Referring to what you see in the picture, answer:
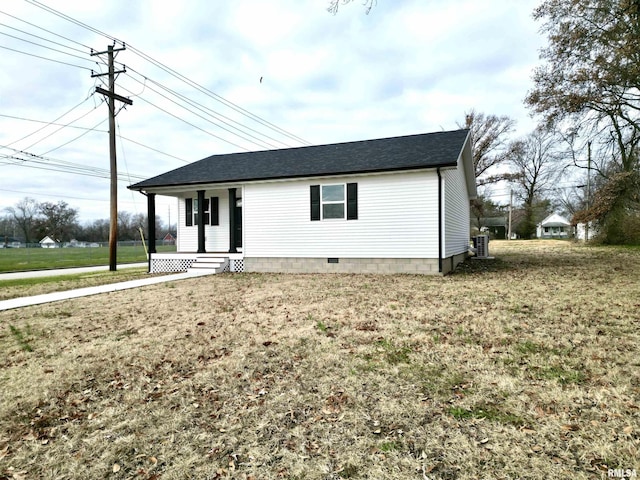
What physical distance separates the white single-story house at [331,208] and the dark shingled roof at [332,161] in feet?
0.15

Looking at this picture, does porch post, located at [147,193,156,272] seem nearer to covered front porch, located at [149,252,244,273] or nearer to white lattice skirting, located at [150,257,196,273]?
covered front porch, located at [149,252,244,273]

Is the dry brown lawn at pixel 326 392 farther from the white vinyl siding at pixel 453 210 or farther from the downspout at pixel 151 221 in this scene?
the downspout at pixel 151 221

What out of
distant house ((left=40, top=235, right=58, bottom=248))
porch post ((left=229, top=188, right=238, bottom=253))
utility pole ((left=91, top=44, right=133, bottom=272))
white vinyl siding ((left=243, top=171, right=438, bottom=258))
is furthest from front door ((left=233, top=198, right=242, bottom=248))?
distant house ((left=40, top=235, right=58, bottom=248))

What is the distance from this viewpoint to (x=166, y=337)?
5000mm

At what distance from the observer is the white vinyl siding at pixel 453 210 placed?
11.5 metres

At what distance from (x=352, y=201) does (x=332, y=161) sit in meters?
2.21

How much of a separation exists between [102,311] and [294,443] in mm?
5929

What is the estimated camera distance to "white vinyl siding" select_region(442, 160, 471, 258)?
11531 millimetres

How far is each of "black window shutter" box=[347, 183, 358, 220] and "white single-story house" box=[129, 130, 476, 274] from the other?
3cm

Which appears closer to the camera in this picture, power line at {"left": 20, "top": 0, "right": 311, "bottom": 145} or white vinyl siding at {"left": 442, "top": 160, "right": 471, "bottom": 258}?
white vinyl siding at {"left": 442, "top": 160, "right": 471, "bottom": 258}

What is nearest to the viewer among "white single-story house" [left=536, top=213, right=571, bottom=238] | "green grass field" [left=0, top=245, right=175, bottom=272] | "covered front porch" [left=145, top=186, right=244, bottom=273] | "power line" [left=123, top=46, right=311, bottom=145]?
"covered front porch" [left=145, top=186, right=244, bottom=273]

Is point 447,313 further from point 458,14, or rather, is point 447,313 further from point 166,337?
point 458,14

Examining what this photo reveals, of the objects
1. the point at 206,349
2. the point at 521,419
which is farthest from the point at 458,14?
the point at 206,349

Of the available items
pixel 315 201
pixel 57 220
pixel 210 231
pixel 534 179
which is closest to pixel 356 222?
pixel 315 201
